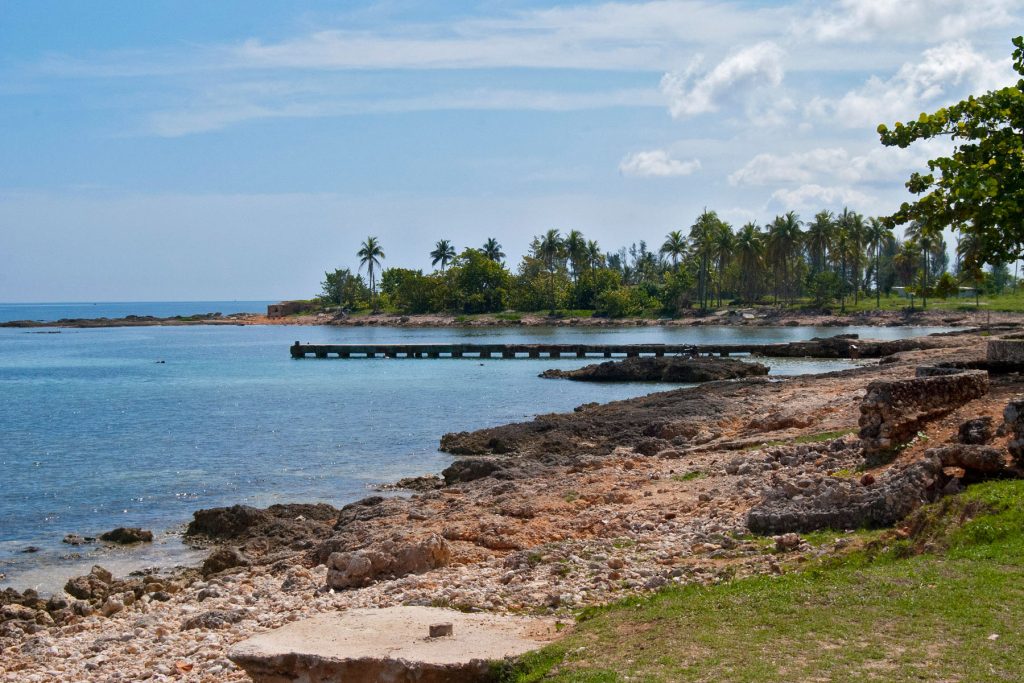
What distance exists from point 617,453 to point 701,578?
14.3 metres

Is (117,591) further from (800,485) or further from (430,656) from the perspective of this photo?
(800,485)

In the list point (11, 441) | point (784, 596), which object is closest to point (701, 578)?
point (784, 596)

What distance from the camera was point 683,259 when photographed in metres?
154

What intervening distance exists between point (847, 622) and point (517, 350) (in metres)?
70.4

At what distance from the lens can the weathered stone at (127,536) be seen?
65.7 ft

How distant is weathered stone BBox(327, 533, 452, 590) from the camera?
14.0 metres

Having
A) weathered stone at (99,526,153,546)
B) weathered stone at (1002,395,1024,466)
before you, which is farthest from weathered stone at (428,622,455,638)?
weathered stone at (99,526,153,546)

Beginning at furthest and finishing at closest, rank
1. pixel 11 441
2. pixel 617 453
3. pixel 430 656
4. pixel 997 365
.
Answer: pixel 11 441, pixel 617 453, pixel 997 365, pixel 430 656

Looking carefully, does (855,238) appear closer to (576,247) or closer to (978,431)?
(576,247)

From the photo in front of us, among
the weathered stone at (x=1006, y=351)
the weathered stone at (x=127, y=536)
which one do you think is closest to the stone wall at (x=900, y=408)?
the weathered stone at (x=1006, y=351)

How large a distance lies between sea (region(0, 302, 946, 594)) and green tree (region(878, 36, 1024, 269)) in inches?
584

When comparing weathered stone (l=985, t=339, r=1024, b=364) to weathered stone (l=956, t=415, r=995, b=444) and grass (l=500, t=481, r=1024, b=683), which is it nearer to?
weathered stone (l=956, t=415, r=995, b=444)

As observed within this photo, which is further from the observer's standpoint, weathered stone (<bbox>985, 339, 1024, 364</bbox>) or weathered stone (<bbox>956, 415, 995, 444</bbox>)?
weathered stone (<bbox>985, 339, 1024, 364</bbox>)

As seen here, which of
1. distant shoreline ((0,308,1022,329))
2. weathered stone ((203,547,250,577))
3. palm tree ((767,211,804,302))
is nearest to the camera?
weathered stone ((203,547,250,577))
